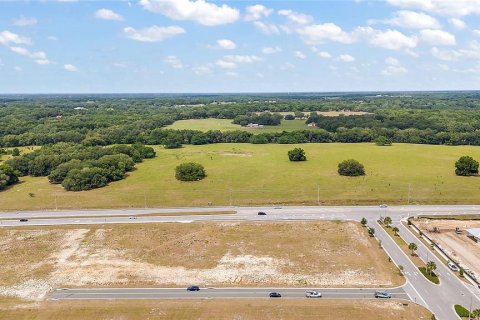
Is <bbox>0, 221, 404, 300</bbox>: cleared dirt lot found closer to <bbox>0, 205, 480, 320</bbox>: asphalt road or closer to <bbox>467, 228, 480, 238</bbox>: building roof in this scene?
<bbox>0, 205, 480, 320</bbox>: asphalt road

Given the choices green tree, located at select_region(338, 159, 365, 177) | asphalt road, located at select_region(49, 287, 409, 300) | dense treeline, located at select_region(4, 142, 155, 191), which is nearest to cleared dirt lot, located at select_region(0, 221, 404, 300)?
asphalt road, located at select_region(49, 287, 409, 300)

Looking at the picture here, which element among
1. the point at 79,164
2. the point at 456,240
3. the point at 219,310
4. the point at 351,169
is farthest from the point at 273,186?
the point at 219,310

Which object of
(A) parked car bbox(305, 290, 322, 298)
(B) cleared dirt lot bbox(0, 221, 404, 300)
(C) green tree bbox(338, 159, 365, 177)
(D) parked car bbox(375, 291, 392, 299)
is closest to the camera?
(D) parked car bbox(375, 291, 392, 299)

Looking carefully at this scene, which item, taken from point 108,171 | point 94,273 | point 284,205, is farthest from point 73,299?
point 108,171

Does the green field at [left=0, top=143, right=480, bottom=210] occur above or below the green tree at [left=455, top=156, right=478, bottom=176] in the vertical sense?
below

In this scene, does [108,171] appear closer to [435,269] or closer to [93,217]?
[93,217]

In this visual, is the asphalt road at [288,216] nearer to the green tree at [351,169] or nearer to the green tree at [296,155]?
the green tree at [351,169]

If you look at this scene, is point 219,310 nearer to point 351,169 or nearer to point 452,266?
point 452,266
